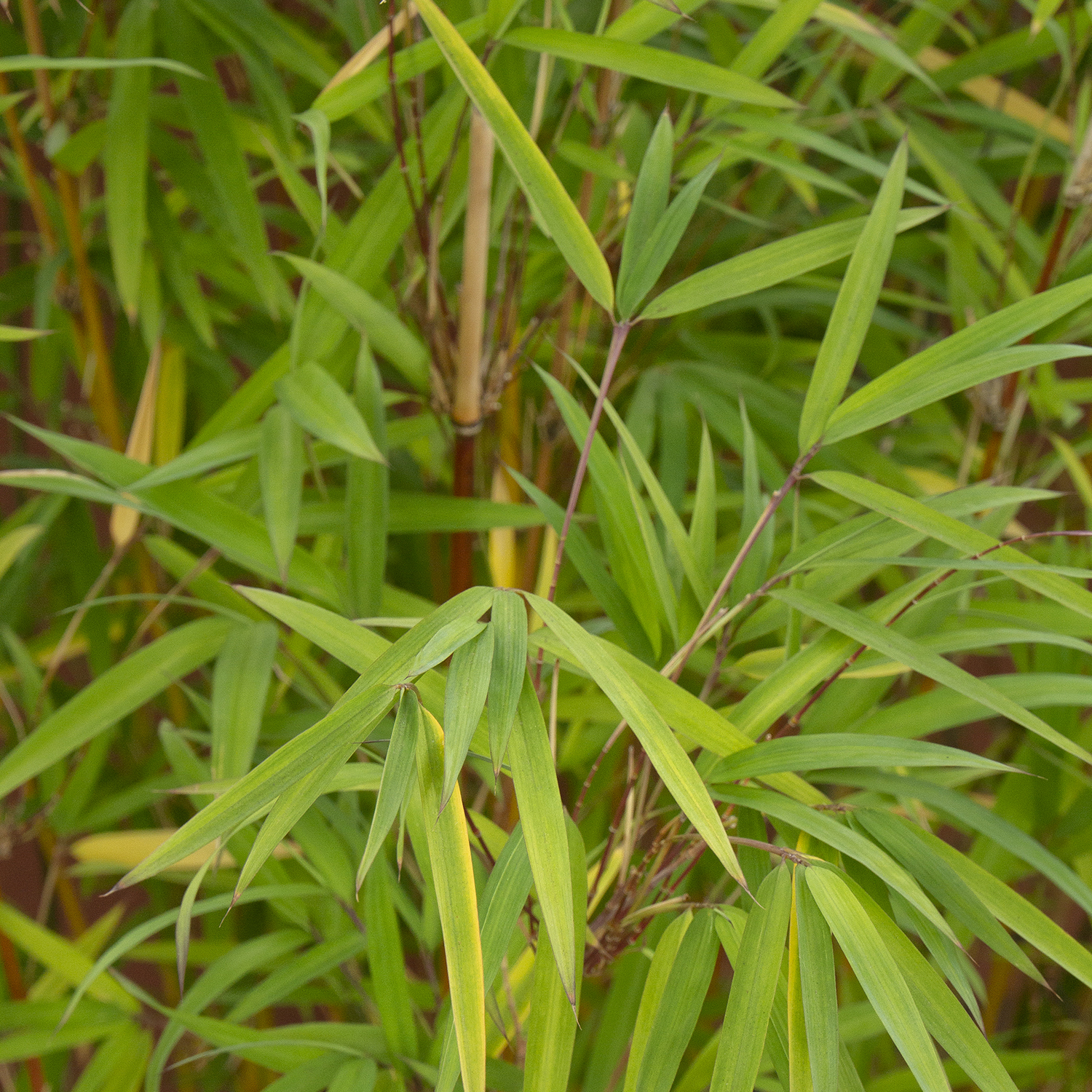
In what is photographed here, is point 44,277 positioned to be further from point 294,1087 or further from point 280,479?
point 294,1087

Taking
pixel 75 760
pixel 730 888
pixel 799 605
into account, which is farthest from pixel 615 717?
pixel 75 760

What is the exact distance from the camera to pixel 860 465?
817 mm

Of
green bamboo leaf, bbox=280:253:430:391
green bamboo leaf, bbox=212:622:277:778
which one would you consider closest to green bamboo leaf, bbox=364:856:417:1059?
green bamboo leaf, bbox=212:622:277:778

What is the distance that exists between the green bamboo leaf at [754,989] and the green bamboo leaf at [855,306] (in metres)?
0.22

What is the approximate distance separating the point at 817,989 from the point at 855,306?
314mm

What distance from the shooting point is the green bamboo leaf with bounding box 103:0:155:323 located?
703mm

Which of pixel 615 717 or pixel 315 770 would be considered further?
pixel 615 717

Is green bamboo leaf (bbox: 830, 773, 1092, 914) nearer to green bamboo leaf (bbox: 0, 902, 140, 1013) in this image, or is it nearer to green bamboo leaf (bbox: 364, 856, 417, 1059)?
green bamboo leaf (bbox: 364, 856, 417, 1059)

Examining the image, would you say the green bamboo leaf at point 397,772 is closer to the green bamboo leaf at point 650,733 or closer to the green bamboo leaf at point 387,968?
the green bamboo leaf at point 650,733

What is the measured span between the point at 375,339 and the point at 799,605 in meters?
0.31

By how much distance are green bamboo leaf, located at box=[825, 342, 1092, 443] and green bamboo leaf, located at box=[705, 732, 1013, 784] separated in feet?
0.49

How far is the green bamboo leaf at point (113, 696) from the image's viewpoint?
0.62 metres

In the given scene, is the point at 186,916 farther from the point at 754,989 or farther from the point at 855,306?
the point at 855,306

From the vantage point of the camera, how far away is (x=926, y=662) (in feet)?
1.49
